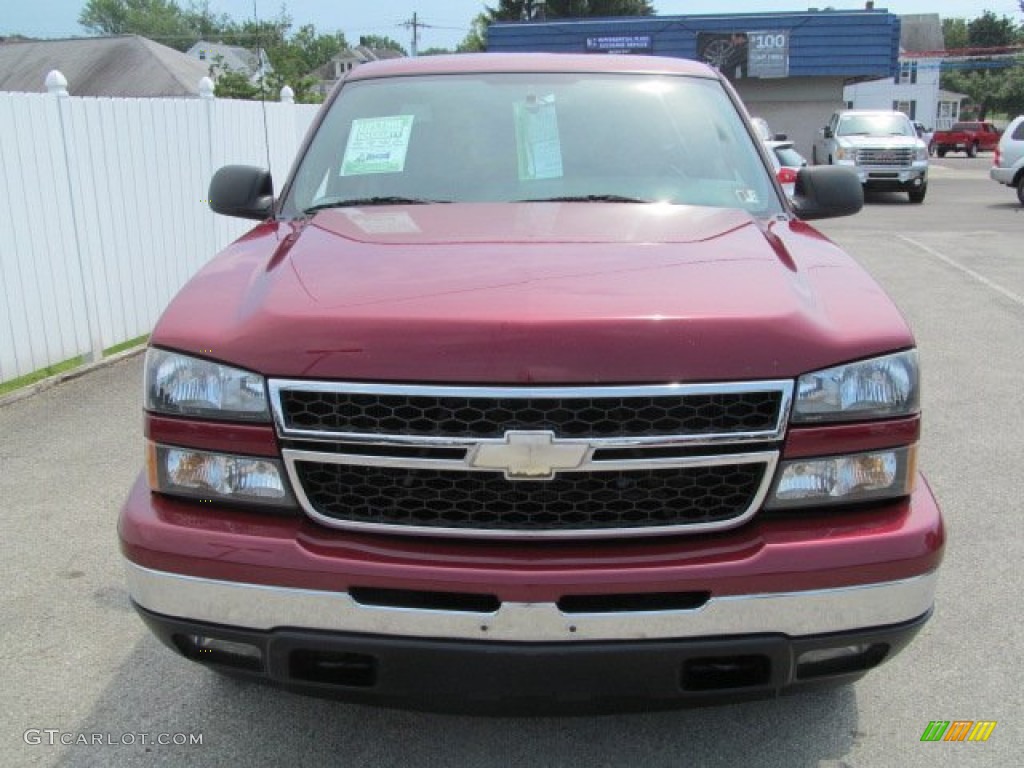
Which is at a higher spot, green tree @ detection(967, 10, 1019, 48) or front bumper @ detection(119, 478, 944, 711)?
green tree @ detection(967, 10, 1019, 48)

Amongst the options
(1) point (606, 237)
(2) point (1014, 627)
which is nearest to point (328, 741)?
(1) point (606, 237)

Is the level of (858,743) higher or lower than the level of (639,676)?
lower

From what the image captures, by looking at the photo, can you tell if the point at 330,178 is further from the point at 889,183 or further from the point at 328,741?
the point at 889,183

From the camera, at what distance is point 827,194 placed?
3705 mm

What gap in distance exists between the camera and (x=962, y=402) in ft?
20.4

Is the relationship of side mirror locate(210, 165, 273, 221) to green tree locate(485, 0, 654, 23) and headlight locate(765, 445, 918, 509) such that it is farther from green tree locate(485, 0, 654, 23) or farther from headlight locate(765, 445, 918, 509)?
green tree locate(485, 0, 654, 23)

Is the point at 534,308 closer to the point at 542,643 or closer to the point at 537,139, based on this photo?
the point at 542,643

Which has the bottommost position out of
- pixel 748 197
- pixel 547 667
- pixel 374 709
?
pixel 374 709

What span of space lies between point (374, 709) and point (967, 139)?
54.4m

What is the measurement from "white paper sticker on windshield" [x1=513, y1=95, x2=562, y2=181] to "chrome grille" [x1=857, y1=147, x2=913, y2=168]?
2057cm

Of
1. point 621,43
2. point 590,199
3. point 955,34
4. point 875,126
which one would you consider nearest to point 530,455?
point 590,199

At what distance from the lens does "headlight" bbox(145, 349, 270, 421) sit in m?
2.25

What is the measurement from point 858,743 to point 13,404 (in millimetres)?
5469

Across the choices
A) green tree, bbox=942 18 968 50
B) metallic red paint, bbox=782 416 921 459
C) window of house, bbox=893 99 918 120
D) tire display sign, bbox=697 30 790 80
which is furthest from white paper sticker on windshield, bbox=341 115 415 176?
green tree, bbox=942 18 968 50
